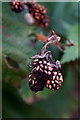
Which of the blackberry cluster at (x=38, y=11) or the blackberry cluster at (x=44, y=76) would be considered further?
the blackberry cluster at (x=38, y=11)

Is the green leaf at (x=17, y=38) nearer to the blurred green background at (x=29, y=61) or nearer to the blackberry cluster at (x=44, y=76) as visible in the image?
the blurred green background at (x=29, y=61)

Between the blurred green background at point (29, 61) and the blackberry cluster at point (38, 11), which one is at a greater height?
the blackberry cluster at point (38, 11)

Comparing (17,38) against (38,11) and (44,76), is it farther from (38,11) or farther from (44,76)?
(44,76)

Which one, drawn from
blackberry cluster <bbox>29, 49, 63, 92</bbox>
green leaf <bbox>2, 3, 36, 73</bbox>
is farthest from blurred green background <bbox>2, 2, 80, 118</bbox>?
blackberry cluster <bbox>29, 49, 63, 92</bbox>

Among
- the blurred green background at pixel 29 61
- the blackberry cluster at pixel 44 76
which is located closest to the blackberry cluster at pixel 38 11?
the blurred green background at pixel 29 61

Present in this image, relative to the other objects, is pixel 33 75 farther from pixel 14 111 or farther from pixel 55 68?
pixel 14 111

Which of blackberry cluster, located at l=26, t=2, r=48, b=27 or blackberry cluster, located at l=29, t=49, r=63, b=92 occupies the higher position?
blackberry cluster, located at l=26, t=2, r=48, b=27

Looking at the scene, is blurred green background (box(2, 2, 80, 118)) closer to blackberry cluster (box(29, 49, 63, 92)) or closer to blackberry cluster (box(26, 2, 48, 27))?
blackberry cluster (box(26, 2, 48, 27))


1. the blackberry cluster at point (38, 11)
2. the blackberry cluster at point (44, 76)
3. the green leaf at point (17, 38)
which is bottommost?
the blackberry cluster at point (44, 76)

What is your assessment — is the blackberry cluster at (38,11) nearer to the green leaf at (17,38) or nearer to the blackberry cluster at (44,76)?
the green leaf at (17,38)
